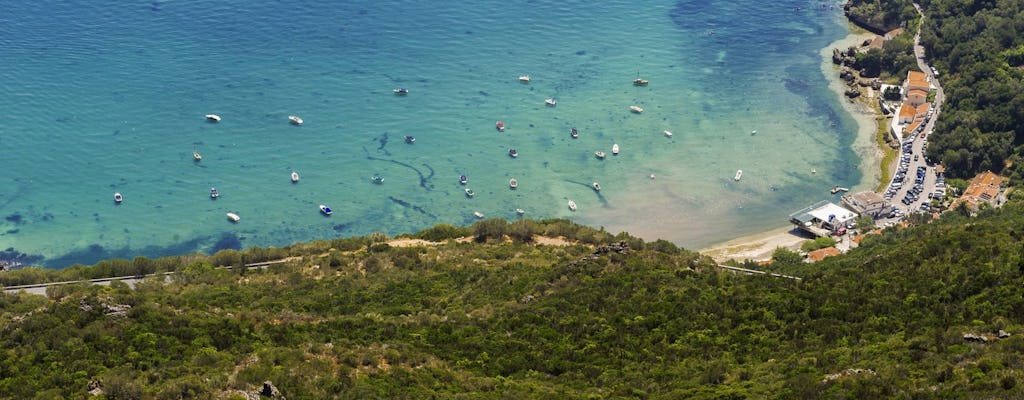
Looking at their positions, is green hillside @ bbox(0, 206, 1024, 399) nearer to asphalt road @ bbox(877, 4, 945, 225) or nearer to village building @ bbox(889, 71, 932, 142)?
asphalt road @ bbox(877, 4, 945, 225)

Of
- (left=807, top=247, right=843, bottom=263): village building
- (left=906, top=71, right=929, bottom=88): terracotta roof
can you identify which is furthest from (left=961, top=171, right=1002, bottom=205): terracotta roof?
(left=906, top=71, right=929, bottom=88): terracotta roof

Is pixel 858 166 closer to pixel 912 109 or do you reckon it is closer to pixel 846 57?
pixel 912 109

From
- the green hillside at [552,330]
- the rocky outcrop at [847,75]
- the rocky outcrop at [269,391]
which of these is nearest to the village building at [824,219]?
the green hillside at [552,330]

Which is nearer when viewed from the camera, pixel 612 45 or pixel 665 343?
pixel 665 343

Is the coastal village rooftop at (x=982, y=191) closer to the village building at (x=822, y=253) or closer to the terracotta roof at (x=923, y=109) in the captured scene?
the terracotta roof at (x=923, y=109)

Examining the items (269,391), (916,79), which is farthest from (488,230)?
(916,79)

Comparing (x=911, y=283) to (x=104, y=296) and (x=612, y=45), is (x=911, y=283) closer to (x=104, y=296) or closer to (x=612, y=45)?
(x=104, y=296)

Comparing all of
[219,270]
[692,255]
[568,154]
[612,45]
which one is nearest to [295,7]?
[612,45]
